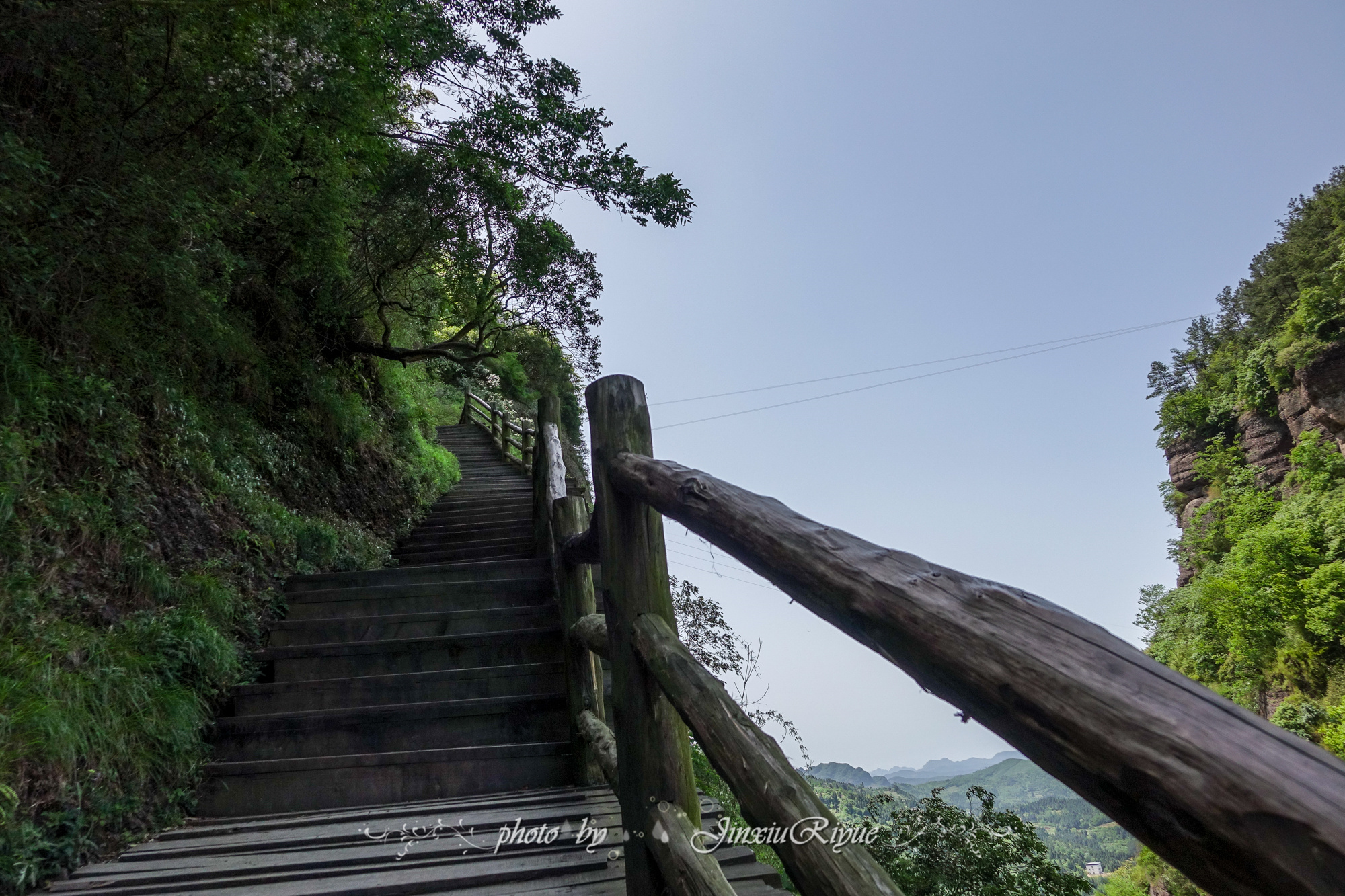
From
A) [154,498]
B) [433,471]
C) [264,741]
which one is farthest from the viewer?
[433,471]

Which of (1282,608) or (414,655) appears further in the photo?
(1282,608)

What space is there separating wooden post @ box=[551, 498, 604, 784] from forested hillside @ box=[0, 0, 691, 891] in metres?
1.66

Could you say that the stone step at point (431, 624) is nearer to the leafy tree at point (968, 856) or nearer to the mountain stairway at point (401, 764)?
the mountain stairway at point (401, 764)

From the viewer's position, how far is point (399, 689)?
3492mm

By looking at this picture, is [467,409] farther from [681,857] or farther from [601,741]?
[681,857]

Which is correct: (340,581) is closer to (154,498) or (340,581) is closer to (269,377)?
(154,498)

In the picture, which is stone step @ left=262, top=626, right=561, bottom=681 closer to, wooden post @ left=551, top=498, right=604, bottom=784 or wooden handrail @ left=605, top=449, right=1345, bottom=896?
wooden post @ left=551, top=498, right=604, bottom=784

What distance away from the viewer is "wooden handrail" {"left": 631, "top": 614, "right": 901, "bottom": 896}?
966 mm

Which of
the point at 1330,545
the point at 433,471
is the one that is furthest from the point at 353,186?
the point at 1330,545

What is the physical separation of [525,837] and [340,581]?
10.4ft

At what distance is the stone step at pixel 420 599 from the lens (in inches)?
168

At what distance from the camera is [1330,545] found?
1634cm

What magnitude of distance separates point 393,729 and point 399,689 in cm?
28

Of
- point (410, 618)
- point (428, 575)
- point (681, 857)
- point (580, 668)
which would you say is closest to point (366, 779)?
point (580, 668)
